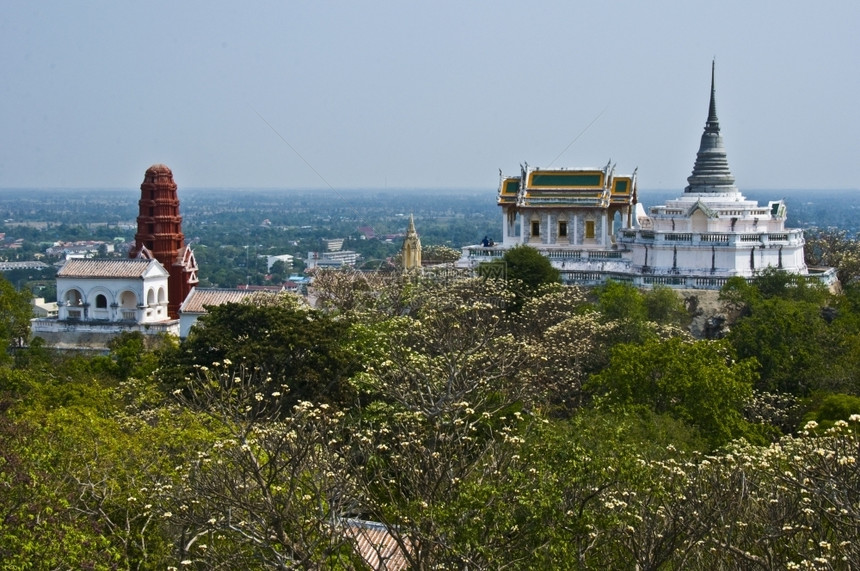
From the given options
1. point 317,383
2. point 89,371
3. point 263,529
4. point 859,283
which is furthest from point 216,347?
point 859,283

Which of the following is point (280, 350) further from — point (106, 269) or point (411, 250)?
point (411, 250)

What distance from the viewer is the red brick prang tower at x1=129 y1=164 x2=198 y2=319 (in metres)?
54.8

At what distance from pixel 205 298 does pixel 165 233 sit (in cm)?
791

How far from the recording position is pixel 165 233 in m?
55.0

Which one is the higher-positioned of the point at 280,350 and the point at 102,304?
the point at 280,350

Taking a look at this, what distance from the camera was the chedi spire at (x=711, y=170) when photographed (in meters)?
48.8

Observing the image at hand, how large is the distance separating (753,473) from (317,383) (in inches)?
489

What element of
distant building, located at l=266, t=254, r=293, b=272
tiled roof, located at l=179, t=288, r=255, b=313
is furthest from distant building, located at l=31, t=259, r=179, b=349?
distant building, located at l=266, t=254, r=293, b=272

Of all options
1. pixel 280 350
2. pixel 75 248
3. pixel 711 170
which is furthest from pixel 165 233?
pixel 75 248

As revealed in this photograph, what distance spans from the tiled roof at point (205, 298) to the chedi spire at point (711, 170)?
664 inches

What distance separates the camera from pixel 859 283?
148ft

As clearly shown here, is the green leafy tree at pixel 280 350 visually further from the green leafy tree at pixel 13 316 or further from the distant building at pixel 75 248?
the distant building at pixel 75 248

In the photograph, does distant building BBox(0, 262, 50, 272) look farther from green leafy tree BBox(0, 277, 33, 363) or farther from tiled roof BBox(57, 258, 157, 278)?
green leafy tree BBox(0, 277, 33, 363)

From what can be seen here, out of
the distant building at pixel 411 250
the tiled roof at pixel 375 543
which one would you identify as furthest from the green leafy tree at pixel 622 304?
the tiled roof at pixel 375 543
